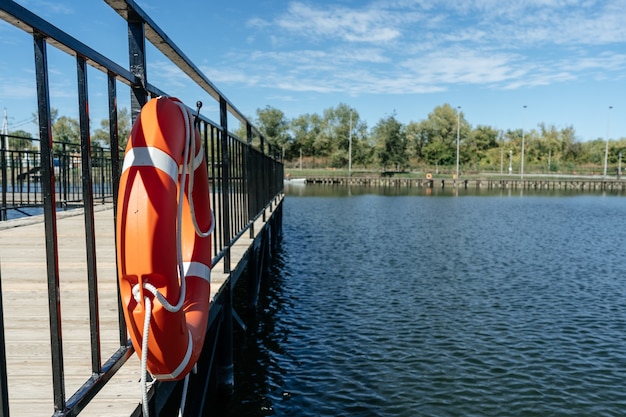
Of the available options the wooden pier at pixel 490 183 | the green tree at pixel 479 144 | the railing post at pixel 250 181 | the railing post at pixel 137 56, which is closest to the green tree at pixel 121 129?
the railing post at pixel 137 56

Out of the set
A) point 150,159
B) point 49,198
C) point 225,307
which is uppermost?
point 150,159

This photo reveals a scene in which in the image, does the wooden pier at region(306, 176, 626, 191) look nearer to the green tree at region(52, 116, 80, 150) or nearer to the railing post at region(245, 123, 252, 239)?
the green tree at region(52, 116, 80, 150)

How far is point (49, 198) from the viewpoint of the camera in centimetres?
147

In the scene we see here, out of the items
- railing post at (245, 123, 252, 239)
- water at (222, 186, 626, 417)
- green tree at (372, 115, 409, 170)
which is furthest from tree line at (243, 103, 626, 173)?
railing post at (245, 123, 252, 239)

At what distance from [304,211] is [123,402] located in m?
26.1

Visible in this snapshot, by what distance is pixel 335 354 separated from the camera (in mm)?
6926

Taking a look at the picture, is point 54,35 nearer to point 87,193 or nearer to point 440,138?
point 87,193

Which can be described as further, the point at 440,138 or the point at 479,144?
the point at 479,144

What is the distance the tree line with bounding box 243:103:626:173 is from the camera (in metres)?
74.0

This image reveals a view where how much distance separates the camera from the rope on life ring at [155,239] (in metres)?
1.70

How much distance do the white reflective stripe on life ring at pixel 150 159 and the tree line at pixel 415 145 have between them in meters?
71.8

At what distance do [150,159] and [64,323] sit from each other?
1.83 meters

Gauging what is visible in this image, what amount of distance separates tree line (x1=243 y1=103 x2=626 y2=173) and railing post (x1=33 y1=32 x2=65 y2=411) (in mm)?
72140

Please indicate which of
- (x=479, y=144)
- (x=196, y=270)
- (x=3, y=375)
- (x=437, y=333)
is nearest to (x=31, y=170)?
(x=437, y=333)
